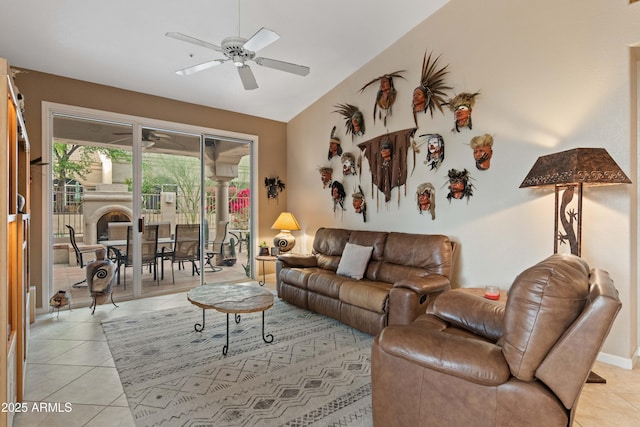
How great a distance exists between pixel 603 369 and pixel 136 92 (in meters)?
5.83

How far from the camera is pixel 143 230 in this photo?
4.66 m

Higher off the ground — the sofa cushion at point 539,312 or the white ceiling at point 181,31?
the white ceiling at point 181,31

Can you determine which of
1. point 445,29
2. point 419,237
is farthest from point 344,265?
point 445,29

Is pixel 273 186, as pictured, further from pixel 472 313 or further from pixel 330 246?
pixel 472 313

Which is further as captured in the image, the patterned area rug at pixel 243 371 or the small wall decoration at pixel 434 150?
the small wall decoration at pixel 434 150

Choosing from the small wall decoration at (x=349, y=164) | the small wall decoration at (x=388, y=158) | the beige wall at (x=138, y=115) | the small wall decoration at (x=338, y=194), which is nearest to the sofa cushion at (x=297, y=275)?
the small wall decoration at (x=338, y=194)

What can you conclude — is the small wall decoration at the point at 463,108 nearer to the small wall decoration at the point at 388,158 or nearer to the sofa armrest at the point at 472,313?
the small wall decoration at the point at 388,158

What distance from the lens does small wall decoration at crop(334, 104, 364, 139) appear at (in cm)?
462

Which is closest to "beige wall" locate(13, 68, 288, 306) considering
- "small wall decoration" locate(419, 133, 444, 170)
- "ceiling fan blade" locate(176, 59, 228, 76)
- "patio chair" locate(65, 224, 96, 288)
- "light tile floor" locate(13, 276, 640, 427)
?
"patio chair" locate(65, 224, 96, 288)

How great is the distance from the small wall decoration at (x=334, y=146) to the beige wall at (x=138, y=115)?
1.27 meters

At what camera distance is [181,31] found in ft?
11.2

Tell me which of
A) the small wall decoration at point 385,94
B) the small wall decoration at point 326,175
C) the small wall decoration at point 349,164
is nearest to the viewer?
the small wall decoration at point 385,94

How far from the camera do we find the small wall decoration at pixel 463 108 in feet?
11.2

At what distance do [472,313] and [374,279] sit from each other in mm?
1793
